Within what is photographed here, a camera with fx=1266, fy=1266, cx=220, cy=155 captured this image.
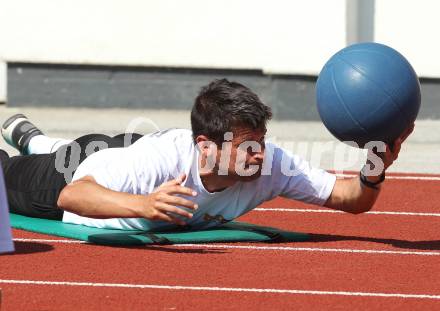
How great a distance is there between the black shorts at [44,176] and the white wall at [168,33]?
5.95m

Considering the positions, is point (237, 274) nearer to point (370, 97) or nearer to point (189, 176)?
point (189, 176)

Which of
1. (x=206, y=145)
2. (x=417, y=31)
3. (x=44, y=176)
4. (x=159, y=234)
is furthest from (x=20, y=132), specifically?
(x=417, y=31)

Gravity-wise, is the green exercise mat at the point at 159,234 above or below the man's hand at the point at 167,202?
below

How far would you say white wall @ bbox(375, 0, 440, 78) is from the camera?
1337 centimetres

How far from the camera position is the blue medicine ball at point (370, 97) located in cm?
645

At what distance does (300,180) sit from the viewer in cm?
691

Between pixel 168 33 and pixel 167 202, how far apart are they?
800 centimetres

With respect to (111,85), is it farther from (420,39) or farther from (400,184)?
(400,184)

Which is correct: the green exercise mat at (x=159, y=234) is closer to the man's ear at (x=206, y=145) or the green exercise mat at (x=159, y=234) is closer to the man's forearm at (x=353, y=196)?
the man's forearm at (x=353, y=196)

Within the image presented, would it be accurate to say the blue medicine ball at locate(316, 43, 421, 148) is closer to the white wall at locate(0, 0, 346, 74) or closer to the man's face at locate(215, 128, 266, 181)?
the man's face at locate(215, 128, 266, 181)

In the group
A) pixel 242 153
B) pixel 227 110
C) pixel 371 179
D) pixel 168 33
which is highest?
pixel 168 33

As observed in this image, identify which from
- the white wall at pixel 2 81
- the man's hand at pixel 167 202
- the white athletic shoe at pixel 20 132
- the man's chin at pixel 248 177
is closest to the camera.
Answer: the man's hand at pixel 167 202

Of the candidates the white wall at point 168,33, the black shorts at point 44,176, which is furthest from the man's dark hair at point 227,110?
the white wall at point 168,33

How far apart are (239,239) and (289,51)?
667 cm
